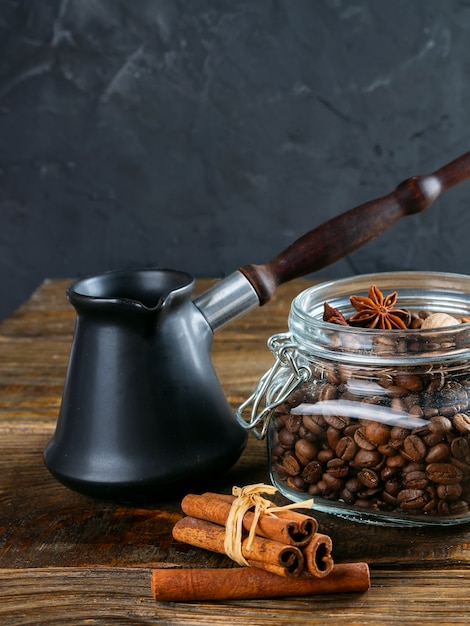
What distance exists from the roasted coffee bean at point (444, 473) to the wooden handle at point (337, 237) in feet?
0.90

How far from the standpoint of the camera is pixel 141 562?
0.74 meters

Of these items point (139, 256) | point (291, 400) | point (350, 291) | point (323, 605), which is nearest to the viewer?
point (323, 605)

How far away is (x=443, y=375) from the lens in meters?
0.76

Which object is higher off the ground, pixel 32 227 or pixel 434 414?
pixel 32 227

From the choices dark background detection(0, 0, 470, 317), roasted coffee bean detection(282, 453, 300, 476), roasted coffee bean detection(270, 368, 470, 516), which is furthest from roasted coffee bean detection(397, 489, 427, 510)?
dark background detection(0, 0, 470, 317)

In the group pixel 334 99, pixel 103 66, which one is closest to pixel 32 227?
pixel 103 66

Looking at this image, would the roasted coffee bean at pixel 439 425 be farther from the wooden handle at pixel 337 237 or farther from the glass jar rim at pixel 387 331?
the wooden handle at pixel 337 237

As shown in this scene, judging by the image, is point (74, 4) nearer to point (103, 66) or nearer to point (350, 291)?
point (103, 66)

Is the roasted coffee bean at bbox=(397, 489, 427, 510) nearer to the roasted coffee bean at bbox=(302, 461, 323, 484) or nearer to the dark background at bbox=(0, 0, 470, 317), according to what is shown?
the roasted coffee bean at bbox=(302, 461, 323, 484)

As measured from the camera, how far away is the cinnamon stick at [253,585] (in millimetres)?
674

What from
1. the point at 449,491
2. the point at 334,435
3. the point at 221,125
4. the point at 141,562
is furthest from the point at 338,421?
the point at 221,125

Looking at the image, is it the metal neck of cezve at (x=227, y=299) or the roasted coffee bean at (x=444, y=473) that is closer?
the roasted coffee bean at (x=444, y=473)

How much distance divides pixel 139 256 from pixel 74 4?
725 mm

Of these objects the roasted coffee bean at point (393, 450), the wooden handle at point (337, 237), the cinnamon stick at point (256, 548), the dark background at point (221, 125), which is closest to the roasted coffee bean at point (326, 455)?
the roasted coffee bean at point (393, 450)
